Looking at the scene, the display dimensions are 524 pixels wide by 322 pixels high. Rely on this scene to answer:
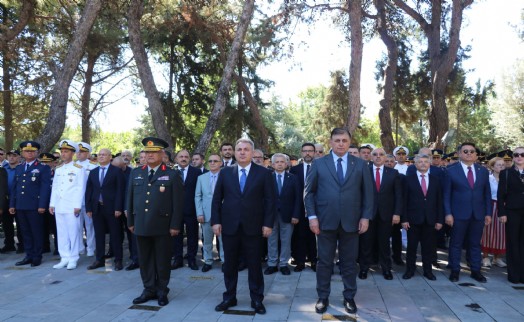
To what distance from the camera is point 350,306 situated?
14.6ft

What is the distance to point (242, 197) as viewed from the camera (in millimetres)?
4543

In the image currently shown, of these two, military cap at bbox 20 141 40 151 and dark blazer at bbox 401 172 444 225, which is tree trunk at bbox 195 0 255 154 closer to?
military cap at bbox 20 141 40 151

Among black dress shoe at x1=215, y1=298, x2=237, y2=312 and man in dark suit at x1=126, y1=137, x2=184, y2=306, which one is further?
man in dark suit at x1=126, y1=137, x2=184, y2=306

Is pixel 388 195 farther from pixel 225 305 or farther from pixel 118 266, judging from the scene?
pixel 118 266

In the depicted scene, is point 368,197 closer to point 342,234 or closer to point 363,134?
point 342,234

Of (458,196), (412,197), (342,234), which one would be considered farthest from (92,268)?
(458,196)

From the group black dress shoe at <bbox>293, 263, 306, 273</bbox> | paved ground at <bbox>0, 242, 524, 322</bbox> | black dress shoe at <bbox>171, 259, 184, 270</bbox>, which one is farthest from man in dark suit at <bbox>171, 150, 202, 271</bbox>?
black dress shoe at <bbox>293, 263, 306, 273</bbox>

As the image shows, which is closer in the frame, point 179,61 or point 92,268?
point 92,268

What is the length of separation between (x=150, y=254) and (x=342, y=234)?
236 cm

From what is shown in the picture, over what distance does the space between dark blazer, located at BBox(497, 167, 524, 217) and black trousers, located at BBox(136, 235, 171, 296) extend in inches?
189

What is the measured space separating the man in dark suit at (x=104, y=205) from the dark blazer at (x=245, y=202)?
259 centimetres

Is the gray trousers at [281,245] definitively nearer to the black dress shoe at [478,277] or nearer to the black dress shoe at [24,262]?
the black dress shoe at [478,277]

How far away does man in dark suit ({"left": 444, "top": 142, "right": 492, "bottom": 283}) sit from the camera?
5742mm

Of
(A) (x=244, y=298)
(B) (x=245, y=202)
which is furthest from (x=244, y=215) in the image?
(A) (x=244, y=298)
